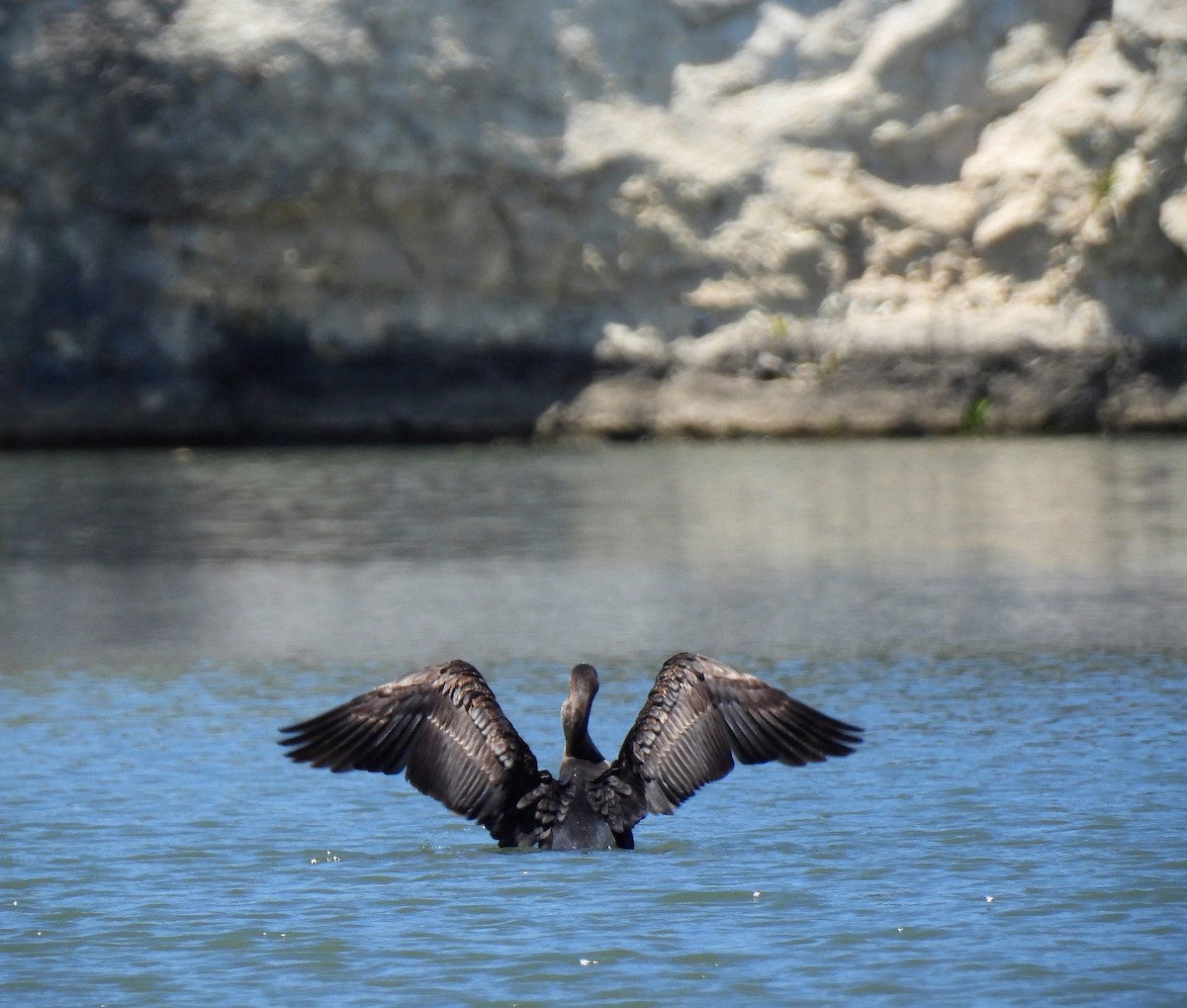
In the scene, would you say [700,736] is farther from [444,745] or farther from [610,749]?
[610,749]

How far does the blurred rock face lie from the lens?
21719 millimetres

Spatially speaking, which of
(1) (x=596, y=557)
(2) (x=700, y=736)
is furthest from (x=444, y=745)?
(1) (x=596, y=557)

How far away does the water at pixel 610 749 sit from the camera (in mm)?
4844

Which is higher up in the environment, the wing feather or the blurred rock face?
the blurred rock face

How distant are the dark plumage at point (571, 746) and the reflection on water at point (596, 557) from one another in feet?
10.4

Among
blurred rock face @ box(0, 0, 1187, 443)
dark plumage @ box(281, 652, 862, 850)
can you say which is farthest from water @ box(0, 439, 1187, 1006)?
blurred rock face @ box(0, 0, 1187, 443)

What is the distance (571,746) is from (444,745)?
346 millimetres

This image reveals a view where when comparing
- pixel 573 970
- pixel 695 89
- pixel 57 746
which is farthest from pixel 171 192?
pixel 573 970

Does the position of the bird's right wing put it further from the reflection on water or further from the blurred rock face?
the blurred rock face

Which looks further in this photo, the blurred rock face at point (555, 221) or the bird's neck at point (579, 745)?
the blurred rock face at point (555, 221)

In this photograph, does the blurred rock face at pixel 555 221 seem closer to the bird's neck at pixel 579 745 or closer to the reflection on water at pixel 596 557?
the reflection on water at pixel 596 557

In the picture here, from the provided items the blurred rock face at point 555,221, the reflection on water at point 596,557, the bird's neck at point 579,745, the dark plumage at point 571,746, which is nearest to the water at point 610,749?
the reflection on water at point 596,557

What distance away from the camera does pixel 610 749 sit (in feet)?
23.7

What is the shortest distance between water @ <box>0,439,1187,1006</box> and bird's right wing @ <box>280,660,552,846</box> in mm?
176
